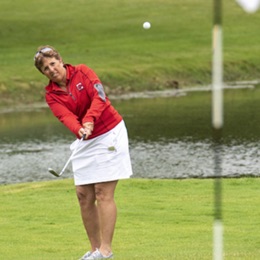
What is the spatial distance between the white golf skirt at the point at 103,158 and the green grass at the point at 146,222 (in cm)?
81

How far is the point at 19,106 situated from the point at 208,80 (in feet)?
37.4

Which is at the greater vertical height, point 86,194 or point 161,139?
point 86,194

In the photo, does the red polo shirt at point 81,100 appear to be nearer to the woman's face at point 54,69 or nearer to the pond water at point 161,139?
the woman's face at point 54,69

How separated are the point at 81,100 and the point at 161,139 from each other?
21.2m

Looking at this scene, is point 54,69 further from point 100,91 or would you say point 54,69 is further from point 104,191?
point 104,191

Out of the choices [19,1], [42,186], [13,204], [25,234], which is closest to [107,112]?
[25,234]

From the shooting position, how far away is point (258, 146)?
27562 millimetres

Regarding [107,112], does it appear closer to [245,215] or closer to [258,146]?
[245,215]

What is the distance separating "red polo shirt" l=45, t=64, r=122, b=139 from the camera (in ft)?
30.0

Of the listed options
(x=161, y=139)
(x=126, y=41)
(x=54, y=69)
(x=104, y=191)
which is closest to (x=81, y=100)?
(x=54, y=69)

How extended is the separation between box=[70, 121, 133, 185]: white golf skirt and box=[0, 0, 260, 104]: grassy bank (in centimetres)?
3249

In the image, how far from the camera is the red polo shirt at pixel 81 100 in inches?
360

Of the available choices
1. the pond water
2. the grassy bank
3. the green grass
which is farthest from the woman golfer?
the grassy bank

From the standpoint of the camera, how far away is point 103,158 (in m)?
9.20
